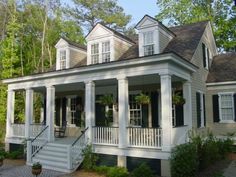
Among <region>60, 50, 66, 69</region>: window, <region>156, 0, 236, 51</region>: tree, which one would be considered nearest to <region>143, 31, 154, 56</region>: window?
<region>60, 50, 66, 69</region>: window

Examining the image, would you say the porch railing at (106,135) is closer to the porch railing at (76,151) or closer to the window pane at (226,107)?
the porch railing at (76,151)

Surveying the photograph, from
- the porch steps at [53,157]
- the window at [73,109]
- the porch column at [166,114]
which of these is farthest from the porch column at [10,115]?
the porch column at [166,114]

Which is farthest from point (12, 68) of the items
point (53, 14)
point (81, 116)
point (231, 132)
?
point (231, 132)

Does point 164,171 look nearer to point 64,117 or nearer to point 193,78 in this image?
point 193,78

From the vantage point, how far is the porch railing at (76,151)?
11070 millimetres

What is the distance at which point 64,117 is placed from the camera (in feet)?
58.0

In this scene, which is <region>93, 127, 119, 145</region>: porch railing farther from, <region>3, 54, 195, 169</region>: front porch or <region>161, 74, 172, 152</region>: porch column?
<region>161, 74, 172, 152</region>: porch column

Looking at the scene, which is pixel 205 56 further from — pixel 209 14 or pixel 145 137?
pixel 209 14

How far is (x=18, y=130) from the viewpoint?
15453mm

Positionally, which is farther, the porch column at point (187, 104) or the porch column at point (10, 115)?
the porch column at point (10, 115)

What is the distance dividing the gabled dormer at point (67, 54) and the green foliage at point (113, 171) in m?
7.22

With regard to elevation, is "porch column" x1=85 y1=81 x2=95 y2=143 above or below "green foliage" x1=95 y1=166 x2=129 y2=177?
above

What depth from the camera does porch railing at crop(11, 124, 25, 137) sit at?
15297mm

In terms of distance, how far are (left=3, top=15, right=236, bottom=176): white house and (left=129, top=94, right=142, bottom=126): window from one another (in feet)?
0.18
